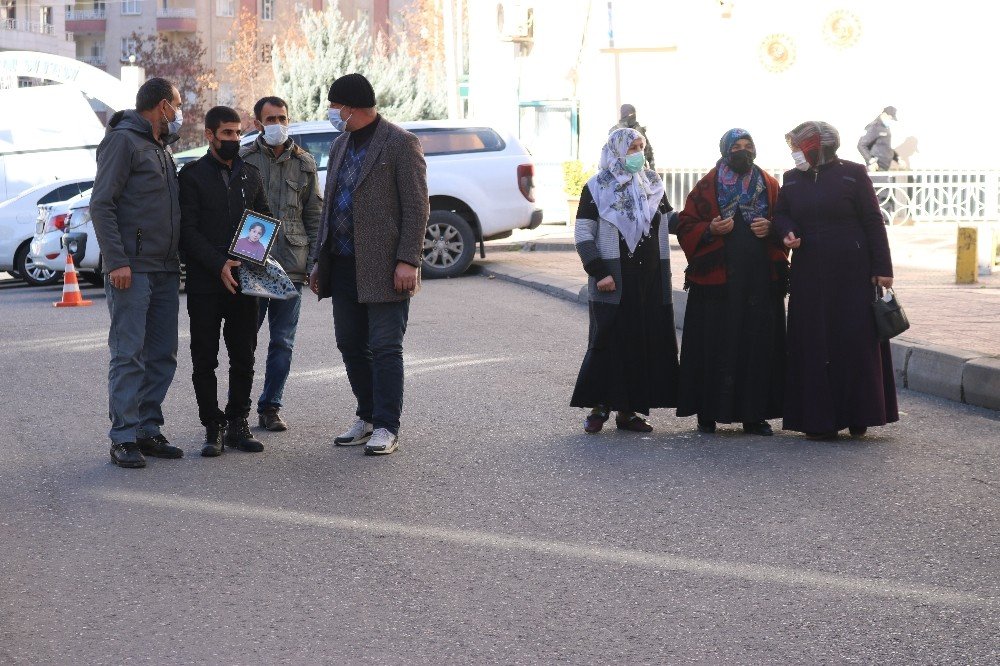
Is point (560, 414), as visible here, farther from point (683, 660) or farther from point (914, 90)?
point (914, 90)

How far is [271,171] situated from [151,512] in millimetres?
2708

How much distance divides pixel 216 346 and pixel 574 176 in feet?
60.5

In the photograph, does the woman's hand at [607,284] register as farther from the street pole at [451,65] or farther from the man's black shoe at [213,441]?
the street pole at [451,65]

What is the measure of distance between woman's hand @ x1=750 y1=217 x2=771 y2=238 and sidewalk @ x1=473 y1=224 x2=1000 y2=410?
1.93 m

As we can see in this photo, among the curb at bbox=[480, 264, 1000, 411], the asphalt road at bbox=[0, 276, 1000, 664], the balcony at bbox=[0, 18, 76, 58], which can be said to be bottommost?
the asphalt road at bbox=[0, 276, 1000, 664]

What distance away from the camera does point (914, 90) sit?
27812mm

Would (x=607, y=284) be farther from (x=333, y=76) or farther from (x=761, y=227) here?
(x=333, y=76)

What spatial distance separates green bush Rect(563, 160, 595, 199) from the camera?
2547 centimetres

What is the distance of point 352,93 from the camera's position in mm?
7195

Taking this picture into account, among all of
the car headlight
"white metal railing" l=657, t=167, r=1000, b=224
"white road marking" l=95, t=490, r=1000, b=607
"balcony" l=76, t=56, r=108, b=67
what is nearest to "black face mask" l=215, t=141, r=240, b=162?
"white road marking" l=95, t=490, r=1000, b=607

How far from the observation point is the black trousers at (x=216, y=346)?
7.46 metres

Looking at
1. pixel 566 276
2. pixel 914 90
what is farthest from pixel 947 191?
pixel 566 276

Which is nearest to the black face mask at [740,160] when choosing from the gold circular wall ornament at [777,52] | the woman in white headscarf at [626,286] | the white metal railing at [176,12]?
the woman in white headscarf at [626,286]

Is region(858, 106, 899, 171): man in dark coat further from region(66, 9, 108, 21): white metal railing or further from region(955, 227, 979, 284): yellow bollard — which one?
region(66, 9, 108, 21): white metal railing
